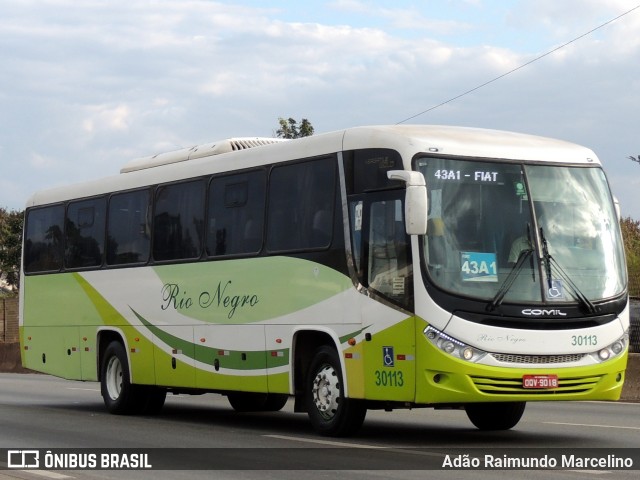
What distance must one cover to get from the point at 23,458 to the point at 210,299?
479 cm

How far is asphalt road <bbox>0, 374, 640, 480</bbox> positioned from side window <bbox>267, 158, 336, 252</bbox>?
89.4 inches

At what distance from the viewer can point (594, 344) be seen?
1383 cm

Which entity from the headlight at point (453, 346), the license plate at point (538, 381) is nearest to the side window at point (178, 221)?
the headlight at point (453, 346)

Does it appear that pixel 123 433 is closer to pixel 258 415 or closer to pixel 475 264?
pixel 258 415

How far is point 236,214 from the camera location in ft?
56.0

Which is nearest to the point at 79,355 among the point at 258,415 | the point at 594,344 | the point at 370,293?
the point at 258,415

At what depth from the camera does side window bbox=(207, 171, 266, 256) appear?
1656 centimetres

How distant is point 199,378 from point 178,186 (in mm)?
2798

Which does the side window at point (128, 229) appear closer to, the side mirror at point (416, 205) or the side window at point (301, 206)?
the side window at point (301, 206)

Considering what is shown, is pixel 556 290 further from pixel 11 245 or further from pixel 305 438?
pixel 11 245

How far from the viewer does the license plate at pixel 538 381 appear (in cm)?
1341

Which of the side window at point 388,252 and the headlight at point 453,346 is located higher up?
the side window at point 388,252

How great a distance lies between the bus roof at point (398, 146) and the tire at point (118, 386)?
3.13 metres

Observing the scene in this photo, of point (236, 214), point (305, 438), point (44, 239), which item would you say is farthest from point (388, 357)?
point (44, 239)
